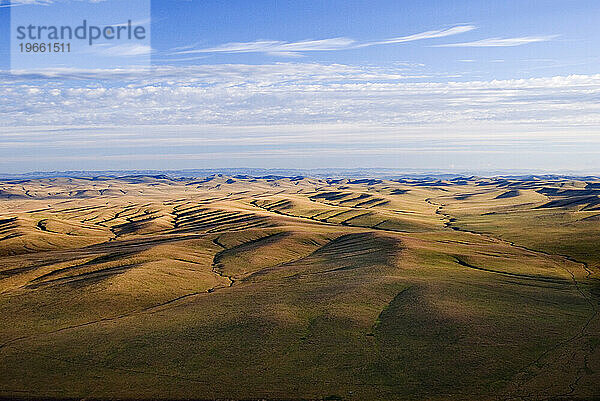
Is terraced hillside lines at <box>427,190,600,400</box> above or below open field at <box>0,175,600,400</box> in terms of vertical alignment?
above

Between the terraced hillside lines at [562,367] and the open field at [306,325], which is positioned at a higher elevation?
the terraced hillside lines at [562,367]

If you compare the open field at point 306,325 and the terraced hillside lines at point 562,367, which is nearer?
the terraced hillside lines at point 562,367

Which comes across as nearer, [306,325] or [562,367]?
[562,367]

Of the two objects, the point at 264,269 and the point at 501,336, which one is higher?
the point at 501,336

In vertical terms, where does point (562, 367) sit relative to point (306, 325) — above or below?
above

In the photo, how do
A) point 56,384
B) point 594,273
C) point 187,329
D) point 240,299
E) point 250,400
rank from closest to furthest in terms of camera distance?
1. point 250,400
2. point 56,384
3. point 187,329
4. point 240,299
5. point 594,273

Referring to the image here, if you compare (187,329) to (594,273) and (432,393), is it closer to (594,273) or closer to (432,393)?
(432,393)

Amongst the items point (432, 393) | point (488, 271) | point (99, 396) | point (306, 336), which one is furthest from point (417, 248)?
point (99, 396)

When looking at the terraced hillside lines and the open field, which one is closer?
the terraced hillside lines

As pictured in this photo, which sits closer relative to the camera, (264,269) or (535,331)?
(535,331)

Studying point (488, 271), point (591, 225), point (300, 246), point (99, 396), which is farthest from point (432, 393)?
point (591, 225)

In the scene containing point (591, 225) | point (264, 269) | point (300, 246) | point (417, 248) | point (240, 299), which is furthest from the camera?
point (591, 225)
